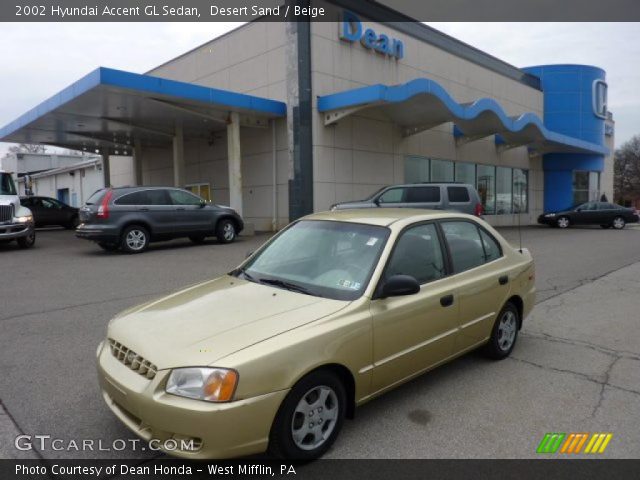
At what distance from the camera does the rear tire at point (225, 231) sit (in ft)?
46.5

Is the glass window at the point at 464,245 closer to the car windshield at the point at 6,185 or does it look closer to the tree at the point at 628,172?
the car windshield at the point at 6,185

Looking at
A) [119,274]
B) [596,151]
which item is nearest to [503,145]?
[596,151]

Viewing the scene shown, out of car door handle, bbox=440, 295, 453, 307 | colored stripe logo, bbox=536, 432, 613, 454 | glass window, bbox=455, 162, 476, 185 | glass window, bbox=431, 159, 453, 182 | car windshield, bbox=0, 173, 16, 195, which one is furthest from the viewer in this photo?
glass window, bbox=455, 162, 476, 185

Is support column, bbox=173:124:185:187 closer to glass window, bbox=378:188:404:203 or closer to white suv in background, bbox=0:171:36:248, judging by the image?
white suv in background, bbox=0:171:36:248

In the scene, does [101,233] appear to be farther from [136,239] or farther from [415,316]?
[415,316]

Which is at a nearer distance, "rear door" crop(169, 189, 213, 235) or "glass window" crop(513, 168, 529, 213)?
"rear door" crop(169, 189, 213, 235)

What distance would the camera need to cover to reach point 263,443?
2615 millimetres

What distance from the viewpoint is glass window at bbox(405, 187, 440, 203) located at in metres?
14.9

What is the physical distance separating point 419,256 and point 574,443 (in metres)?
1.66

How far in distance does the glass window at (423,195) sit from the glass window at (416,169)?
6.41 metres

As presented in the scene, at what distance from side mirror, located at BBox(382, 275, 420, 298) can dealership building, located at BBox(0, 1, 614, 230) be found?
1203 centimetres

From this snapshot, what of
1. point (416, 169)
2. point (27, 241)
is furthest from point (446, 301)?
point (416, 169)

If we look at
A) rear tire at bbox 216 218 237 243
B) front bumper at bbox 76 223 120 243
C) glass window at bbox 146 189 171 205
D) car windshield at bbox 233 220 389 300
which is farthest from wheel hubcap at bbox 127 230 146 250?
car windshield at bbox 233 220 389 300

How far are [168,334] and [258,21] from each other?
1870 cm
